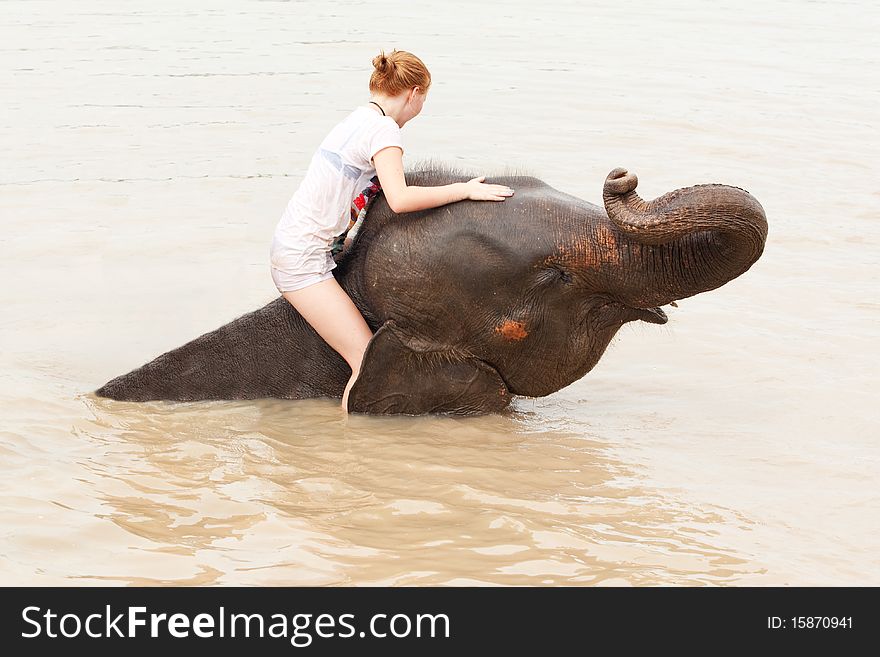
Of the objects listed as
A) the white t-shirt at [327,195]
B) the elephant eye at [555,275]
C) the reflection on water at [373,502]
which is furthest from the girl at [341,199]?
the reflection on water at [373,502]

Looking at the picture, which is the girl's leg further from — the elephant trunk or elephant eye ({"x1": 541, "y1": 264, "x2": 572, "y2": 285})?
the elephant trunk

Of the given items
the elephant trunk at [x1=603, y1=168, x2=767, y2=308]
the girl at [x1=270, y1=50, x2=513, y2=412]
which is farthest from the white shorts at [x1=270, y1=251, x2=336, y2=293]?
the elephant trunk at [x1=603, y1=168, x2=767, y2=308]

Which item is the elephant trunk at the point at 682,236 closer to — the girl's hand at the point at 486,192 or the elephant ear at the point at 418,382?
the girl's hand at the point at 486,192

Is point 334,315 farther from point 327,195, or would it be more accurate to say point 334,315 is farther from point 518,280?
point 518,280

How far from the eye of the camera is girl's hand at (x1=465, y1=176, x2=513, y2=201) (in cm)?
500

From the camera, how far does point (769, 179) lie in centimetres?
1011

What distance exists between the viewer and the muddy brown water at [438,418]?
14.1 feet

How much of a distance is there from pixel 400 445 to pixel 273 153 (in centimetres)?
608

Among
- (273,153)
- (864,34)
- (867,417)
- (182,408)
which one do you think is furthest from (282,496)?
(864,34)

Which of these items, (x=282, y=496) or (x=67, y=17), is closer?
(x=282, y=496)

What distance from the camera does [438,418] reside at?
18.1ft
